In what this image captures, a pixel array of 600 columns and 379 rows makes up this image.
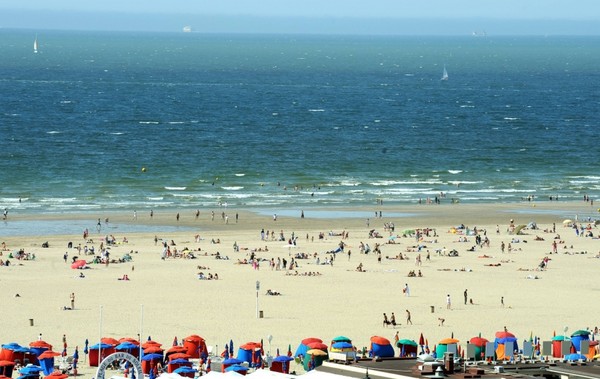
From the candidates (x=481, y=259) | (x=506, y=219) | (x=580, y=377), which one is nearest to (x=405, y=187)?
(x=506, y=219)

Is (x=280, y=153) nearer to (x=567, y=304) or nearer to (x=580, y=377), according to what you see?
(x=567, y=304)

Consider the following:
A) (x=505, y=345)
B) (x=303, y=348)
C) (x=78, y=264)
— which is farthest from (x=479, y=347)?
(x=78, y=264)

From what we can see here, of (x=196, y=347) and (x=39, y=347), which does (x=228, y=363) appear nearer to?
(x=196, y=347)

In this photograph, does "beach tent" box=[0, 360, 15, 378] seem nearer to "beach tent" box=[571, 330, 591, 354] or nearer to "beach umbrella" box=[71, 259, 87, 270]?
"beach tent" box=[571, 330, 591, 354]

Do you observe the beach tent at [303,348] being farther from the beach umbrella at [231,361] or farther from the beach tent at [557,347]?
the beach tent at [557,347]

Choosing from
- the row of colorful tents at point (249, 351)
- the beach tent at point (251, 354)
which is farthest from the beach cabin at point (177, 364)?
the beach tent at point (251, 354)

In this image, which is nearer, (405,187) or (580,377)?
(580,377)
